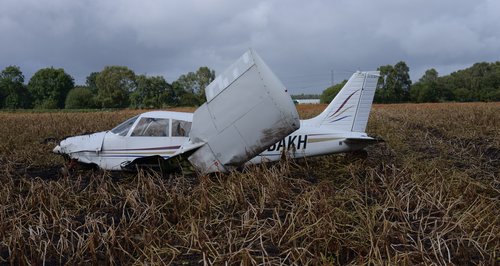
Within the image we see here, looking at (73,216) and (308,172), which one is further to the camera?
(308,172)

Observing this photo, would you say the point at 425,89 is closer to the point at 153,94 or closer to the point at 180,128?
the point at 153,94

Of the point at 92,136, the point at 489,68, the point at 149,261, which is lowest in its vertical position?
the point at 149,261

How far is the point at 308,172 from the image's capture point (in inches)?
334

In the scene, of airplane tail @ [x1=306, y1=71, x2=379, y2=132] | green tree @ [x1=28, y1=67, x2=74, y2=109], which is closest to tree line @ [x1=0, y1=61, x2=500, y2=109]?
green tree @ [x1=28, y1=67, x2=74, y2=109]

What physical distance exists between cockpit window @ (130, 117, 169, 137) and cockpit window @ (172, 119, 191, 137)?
0.16 metres

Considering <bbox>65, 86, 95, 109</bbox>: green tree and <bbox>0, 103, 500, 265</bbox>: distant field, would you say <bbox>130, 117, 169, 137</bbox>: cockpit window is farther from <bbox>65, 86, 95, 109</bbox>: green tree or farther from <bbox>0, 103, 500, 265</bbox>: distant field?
<bbox>65, 86, 95, 109</bbox>: green tree

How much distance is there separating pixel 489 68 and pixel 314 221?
104m

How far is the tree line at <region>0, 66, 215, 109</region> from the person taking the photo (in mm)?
72375

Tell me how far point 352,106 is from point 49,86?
92688 mm

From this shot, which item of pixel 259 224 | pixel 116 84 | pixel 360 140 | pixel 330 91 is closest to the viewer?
pixel 259 224

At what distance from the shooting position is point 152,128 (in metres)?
8.95

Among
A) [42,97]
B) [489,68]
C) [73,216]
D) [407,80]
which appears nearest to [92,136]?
[73,216]

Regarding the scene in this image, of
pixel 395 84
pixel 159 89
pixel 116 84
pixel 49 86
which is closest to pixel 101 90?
pixel 116 84

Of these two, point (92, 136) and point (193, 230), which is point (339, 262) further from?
point (92, 136)
